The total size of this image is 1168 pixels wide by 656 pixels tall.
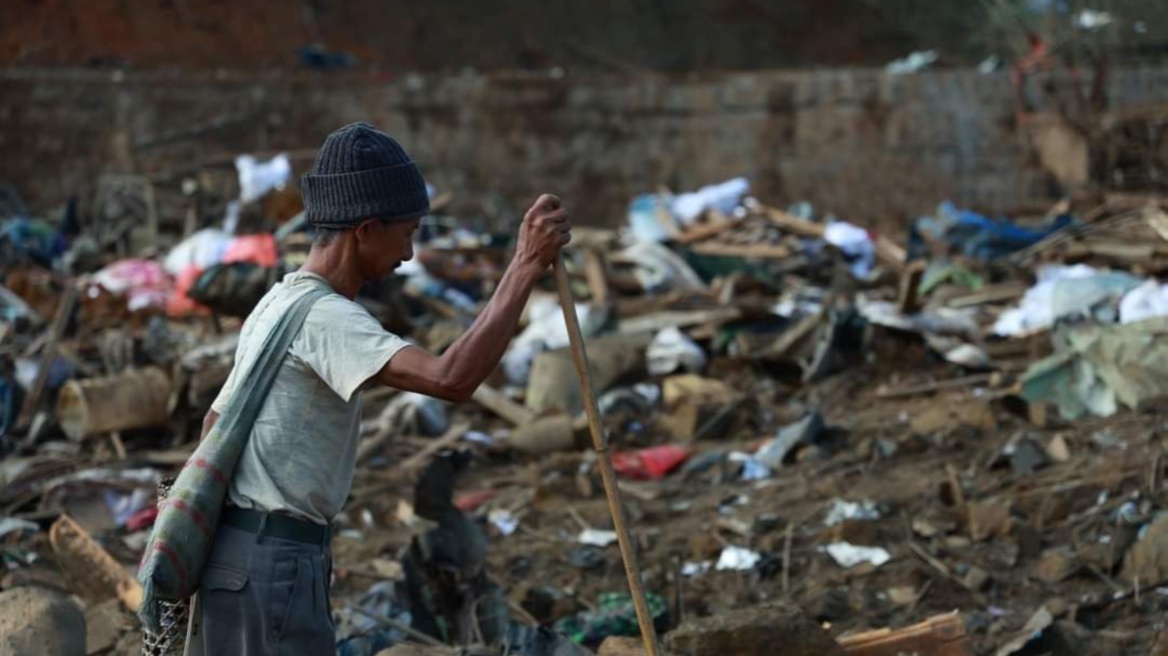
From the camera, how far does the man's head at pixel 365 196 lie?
2811 millimetres

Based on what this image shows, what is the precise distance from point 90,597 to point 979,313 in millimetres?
7073

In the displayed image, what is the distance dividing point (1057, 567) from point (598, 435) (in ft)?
10.5

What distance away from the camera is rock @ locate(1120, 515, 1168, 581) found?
208 inches

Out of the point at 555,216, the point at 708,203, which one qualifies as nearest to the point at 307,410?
the point at 555,216

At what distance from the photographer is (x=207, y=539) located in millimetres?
2760

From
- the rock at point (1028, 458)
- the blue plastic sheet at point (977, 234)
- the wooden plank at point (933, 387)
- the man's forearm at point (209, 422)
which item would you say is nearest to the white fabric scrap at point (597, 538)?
the rock at point (1028, 458)

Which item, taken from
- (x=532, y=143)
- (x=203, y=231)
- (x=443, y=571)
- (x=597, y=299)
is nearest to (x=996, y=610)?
(x=443, y=571)

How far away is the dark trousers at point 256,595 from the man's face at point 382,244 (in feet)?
1.87

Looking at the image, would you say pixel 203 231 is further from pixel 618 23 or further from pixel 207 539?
pixel 618 23

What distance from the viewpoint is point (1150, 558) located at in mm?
5336

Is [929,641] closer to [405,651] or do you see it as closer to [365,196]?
[405,651]

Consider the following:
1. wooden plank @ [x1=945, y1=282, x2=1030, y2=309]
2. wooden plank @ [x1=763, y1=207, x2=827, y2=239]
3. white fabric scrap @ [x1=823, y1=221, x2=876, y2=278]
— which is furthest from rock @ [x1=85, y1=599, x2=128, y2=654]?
wooden plank @ [x1=763, y1=207, x2=827, y2=239]

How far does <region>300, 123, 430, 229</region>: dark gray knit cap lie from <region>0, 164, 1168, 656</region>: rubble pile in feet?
5.51

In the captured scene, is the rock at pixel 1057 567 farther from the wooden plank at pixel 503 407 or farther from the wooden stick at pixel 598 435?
the wooden plank at pixel 503 407
